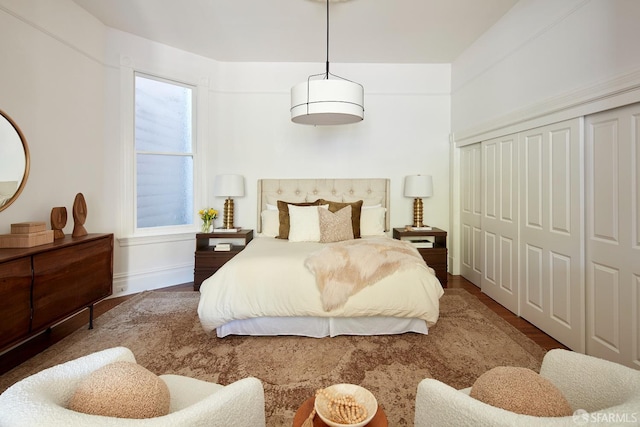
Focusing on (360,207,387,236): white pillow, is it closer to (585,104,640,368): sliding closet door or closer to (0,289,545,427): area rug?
(0,289,545,427): area rug

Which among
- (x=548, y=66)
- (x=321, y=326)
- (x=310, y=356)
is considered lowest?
(x=310, y=356)

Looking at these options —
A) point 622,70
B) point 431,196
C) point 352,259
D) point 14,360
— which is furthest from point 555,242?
point 14,360

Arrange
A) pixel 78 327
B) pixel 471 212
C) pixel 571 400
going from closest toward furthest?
1. pixel 571 400
2. pixel 78 327
3. pixel 471 212

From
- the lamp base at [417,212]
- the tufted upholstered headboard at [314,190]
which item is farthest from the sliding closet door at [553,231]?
the tufted upholstered headboard at [314,190]

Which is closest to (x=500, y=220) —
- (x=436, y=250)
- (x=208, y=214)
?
(x=436, y=250)

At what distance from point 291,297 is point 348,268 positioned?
49cm

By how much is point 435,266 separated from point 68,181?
411 centimetres

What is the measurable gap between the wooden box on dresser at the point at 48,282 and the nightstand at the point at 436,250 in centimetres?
328

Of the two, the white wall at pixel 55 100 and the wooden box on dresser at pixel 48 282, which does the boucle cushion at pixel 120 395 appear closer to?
the wooden box on dresser at pixel 48 282

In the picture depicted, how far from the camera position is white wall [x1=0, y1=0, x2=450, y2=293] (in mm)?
Result: 2652

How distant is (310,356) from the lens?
86.4 inches

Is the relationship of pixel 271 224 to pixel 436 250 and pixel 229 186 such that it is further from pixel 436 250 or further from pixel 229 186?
pixel 436 250

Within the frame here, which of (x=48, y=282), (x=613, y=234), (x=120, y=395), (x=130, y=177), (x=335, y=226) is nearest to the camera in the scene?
(x=120, y=395)

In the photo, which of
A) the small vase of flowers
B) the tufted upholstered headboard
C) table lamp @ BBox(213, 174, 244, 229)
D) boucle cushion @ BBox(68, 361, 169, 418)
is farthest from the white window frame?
boucle cushion @ BBox(68, 361, 169, 418)
